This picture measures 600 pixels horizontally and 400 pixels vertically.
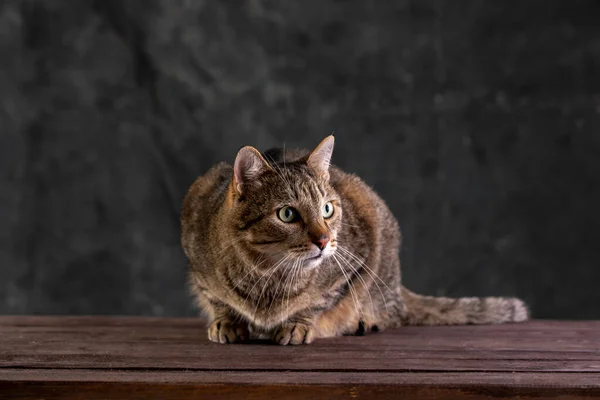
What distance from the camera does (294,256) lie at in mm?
2387

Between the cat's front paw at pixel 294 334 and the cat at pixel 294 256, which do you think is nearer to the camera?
the cat at pixel 294 256

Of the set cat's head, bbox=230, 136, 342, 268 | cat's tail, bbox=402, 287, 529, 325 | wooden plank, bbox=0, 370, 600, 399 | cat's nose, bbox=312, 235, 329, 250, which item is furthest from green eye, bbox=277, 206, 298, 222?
cat's tail, bbox=402, 287, 529, 325

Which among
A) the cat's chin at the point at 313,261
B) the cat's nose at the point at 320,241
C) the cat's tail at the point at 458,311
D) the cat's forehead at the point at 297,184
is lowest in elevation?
the cat's tail at the point at 458,311

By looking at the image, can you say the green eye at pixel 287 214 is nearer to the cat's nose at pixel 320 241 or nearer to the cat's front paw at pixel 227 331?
the cat's nose at pixel 320 241

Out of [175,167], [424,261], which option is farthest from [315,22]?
[424,261]

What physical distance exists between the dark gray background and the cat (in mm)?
680

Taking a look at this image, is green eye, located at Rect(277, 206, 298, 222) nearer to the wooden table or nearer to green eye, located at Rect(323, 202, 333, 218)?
green eye, located at Rect(323, 202, 333, 218)

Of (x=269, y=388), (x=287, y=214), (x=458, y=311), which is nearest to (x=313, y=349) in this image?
(x=287, y=214)

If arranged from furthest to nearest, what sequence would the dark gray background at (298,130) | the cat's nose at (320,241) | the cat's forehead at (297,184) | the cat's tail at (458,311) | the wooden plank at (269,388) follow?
the dark gray background at (298,130) → the cat's tail at (458,311) → the cat's forehead at (297,184) → the cat's nose at (320,241) → the wooden plank at (269,388)

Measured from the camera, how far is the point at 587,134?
3672 mm

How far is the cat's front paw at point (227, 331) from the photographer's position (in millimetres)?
2559

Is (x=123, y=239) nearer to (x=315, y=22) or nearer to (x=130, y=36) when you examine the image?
(x=130, y=36)

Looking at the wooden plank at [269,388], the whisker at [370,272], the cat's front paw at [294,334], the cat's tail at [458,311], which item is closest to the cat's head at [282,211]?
the whisker at [370,272]

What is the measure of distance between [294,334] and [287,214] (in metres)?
0.39
